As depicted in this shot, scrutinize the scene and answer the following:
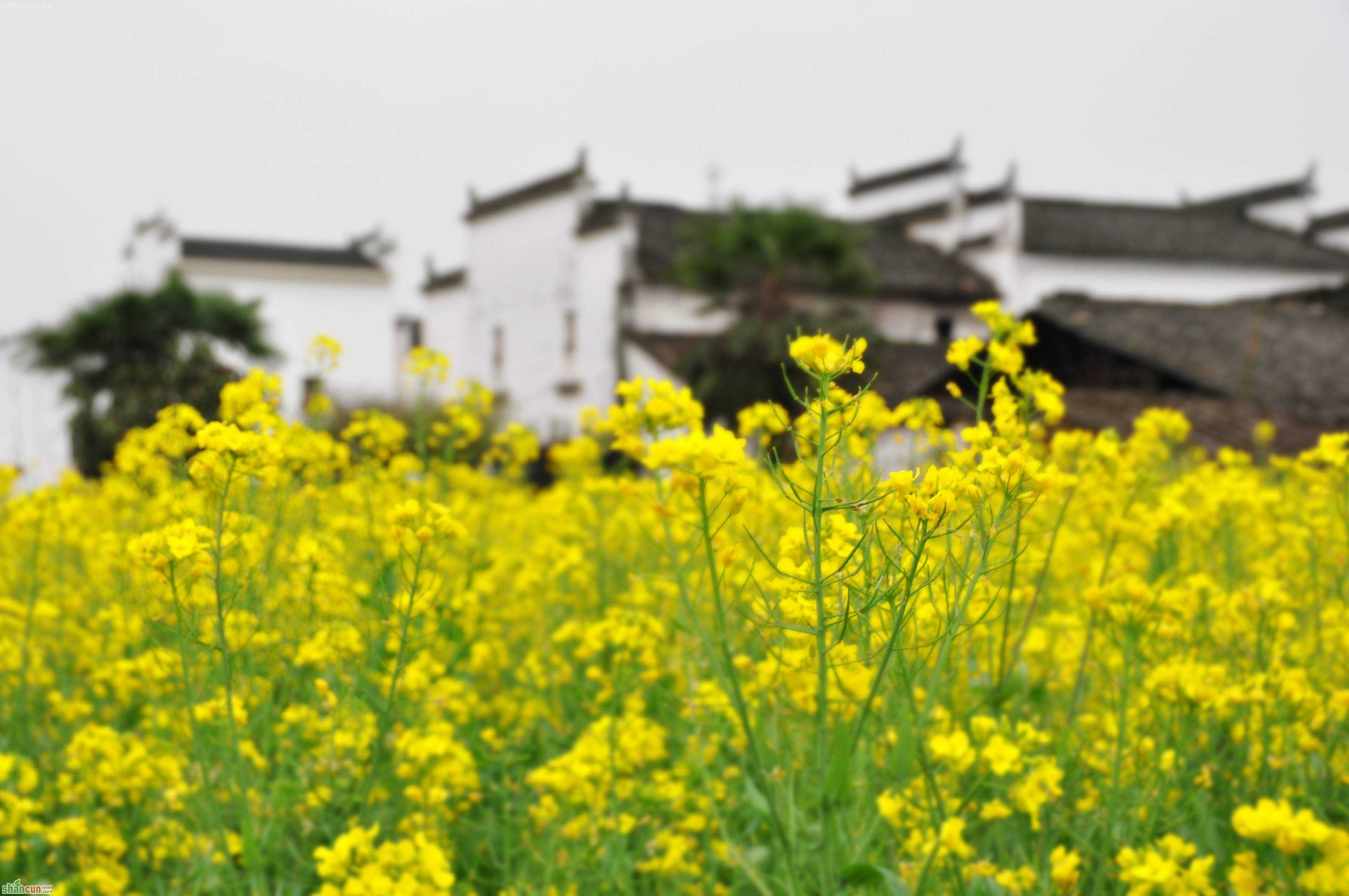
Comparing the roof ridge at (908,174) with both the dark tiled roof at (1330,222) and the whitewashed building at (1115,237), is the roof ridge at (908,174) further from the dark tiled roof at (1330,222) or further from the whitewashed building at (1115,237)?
the dark tiled roof at (1330,222)

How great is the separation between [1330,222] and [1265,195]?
126cm

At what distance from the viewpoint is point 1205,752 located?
7.02 ft

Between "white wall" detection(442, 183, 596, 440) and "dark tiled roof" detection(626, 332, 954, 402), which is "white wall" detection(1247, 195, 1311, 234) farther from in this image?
"white wall" detection(442, 183, 596, 440)

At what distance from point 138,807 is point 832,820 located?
4.90ft

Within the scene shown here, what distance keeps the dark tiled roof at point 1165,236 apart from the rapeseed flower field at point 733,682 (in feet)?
63.2

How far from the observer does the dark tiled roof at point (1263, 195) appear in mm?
23906

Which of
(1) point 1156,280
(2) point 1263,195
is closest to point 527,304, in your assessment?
(1) point 1156,280

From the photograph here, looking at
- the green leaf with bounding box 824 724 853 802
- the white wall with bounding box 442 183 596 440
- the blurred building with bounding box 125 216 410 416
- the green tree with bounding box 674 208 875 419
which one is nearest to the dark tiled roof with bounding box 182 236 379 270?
the blurred building with bounding box 125 216 410 416

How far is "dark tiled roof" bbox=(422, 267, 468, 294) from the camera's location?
22219 millimetres

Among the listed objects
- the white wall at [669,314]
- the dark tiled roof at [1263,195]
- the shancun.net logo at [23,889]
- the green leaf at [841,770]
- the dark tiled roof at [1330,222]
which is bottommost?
the shancun.net logo at [23,889]

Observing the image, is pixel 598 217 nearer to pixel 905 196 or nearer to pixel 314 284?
pixel 905 196

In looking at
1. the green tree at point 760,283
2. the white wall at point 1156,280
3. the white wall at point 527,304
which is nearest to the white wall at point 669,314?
the white wall at point 527,304

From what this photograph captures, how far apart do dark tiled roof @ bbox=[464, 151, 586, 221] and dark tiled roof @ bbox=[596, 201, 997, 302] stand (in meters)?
0.56

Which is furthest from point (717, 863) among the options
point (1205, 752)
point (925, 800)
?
point (1205, 752)
